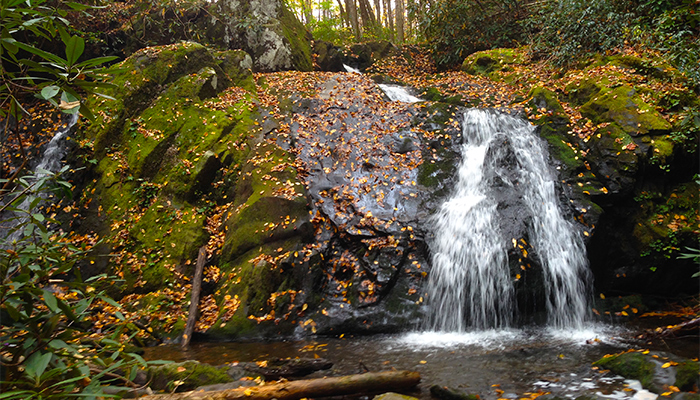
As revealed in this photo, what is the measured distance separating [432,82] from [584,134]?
568cm

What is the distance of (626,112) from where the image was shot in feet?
22.0

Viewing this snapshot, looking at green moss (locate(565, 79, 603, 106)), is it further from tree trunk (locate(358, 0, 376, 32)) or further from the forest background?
tree trunk (locate(358, 0, 376, 32))

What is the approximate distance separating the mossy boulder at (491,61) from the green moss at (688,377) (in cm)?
955

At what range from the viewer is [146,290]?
632 cm

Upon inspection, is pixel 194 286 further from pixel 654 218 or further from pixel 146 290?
pixel 654 218

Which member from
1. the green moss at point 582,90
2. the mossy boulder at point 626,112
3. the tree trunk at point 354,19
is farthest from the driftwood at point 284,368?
the tree trunk at point 354,19

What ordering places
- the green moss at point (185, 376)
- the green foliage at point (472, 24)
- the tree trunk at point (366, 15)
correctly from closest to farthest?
the green moss at point (185, 376) → the green foliage at point (472, 24) → the tree trunk at point (366, 15)

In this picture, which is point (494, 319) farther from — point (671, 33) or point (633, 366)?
point (671, 33)

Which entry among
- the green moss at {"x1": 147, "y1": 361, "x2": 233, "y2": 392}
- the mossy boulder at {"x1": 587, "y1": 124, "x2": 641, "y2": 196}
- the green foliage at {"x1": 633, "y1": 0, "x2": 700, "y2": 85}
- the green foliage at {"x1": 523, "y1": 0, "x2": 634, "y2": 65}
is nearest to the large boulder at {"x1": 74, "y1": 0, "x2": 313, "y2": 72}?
the green foliage at {"x1": 523, "y1": 0, "x2": 634, "y2": 65}

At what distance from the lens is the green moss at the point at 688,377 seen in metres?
3.07

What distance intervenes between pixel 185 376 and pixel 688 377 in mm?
4337

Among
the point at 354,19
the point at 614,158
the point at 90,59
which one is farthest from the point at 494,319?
the point at 354,19

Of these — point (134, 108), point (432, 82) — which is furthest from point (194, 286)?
point (432, 82)

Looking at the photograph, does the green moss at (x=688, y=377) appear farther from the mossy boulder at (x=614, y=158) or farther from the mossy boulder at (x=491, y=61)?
the mossy boulder at (x=491, y=61)
